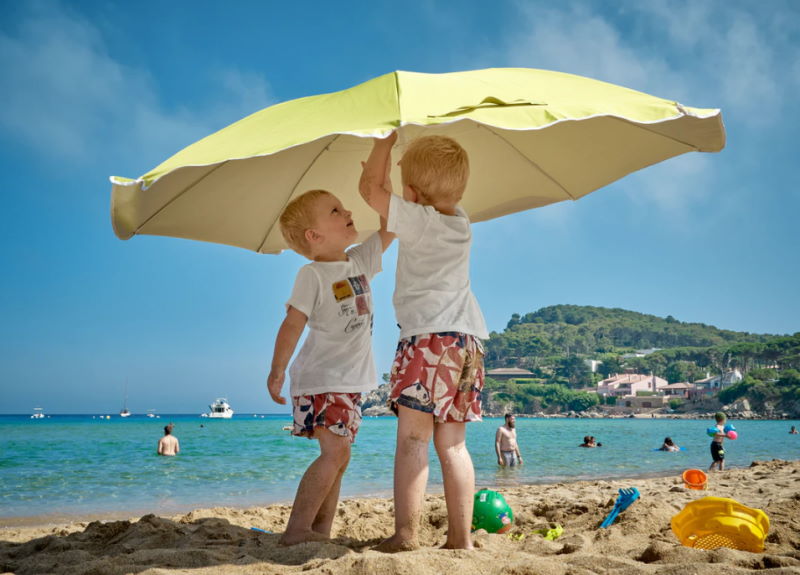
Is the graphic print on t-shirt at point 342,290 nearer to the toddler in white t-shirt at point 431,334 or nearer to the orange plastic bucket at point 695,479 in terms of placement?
the toddler in white t-shirt at point 431,334

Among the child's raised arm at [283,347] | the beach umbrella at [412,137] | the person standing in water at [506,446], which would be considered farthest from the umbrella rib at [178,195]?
the person standing in water at [506,446]

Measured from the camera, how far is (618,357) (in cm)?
13975

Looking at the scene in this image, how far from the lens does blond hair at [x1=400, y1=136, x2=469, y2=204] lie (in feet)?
8.72

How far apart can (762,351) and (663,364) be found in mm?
22237

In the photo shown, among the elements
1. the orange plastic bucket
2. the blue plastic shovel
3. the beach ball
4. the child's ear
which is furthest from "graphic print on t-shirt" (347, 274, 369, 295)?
the orange plastic bucket

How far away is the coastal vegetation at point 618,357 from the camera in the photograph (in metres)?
94.9

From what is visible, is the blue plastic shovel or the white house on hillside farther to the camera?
the white house on hillside

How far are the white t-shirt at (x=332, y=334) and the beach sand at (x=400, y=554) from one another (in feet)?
2.41

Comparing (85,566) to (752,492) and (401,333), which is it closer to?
(401,333)

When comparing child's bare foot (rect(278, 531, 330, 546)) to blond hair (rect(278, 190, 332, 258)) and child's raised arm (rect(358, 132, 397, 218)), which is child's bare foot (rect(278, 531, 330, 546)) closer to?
blond hair (rect(278, 190, 332, 258))

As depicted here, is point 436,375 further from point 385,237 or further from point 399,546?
point 385,237

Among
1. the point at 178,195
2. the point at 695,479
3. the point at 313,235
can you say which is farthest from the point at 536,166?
the point at 695,479

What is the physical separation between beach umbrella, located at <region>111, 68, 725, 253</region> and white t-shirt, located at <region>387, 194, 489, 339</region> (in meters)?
0.40

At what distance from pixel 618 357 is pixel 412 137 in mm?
146326
